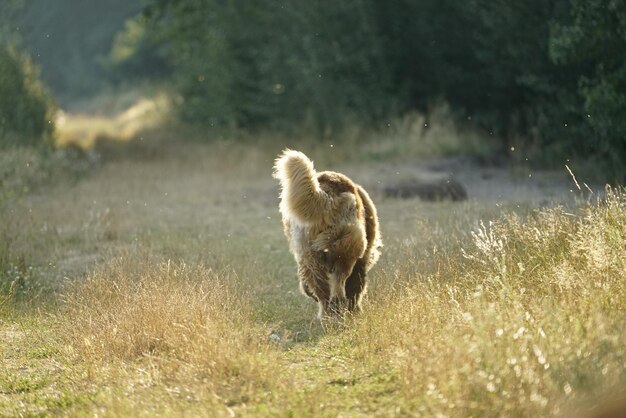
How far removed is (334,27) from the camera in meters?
22.1

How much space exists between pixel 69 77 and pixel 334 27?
40.7m

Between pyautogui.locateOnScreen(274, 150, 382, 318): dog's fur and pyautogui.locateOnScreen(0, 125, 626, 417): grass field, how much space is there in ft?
0.96

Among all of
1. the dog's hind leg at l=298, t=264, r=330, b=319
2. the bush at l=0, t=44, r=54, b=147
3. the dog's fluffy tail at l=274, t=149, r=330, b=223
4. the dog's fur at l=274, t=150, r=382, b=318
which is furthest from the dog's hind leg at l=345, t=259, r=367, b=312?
the bush at l=0, t=44, r=54, b=147

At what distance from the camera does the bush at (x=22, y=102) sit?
20453 mm

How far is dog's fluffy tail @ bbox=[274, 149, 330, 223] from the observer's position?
7.79 metres

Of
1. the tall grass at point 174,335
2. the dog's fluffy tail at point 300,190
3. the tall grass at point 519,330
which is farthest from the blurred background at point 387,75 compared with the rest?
the tall grass at point 174,335

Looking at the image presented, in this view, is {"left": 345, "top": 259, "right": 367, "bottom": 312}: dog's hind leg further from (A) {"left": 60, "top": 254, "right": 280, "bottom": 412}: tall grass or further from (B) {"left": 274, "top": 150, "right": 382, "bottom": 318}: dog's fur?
(A) {"left": 60, "top": 254, "right": 280, "bottom": 412}: tall grass

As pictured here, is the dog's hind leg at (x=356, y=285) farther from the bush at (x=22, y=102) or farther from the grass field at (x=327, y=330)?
the bush at (x=22, y=102)

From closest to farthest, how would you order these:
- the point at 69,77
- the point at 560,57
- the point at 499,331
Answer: the point at 499,331
the point at 560,57
the point at 69,77

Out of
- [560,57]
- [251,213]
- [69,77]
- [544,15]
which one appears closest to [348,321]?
[251,213]

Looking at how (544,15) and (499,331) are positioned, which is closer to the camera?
(499,331)

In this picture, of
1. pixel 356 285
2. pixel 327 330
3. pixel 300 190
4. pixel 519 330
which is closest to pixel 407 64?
pixel 356 285

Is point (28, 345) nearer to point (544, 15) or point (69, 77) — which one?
point (544, 15)

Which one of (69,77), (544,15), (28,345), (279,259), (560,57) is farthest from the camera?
(69,77)
